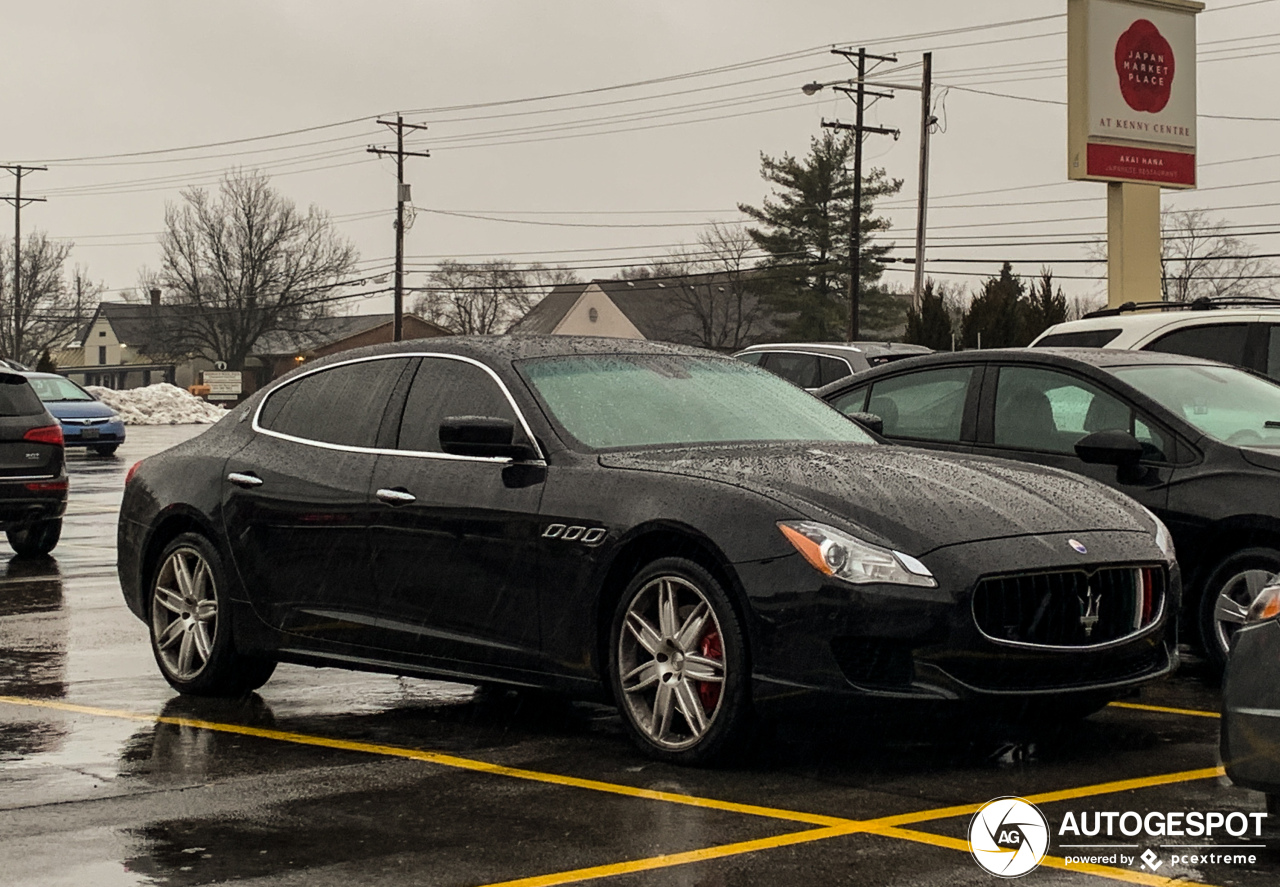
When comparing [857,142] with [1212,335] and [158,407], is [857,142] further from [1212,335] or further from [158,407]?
[1212,335]

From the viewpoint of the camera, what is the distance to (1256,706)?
511cm

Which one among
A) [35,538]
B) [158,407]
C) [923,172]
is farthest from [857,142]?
[35,538]

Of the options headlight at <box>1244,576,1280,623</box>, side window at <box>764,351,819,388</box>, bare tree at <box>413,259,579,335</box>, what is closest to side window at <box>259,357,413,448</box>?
headlight at <box>1244,576,1280,623</box>

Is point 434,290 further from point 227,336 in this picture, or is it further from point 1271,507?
point 1271,507

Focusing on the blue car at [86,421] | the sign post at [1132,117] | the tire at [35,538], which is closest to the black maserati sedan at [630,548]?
the tire at [35,538]

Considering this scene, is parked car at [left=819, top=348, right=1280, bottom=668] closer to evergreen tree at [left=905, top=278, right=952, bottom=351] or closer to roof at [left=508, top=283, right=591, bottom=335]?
evergreen tree at [left=905, top=278, right=952, bottom=351]

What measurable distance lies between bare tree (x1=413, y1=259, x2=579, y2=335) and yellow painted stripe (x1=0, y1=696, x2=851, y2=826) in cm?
9858

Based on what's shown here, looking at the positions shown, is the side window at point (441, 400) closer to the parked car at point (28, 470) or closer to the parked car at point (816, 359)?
the parked car at point (28, 470)

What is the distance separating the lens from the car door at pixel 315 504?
25.9 ft

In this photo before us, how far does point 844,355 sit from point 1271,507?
13.4m

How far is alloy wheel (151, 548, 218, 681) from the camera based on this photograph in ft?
28.1

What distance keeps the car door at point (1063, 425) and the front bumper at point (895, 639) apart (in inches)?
100

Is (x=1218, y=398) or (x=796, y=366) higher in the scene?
(x=796, y=366)

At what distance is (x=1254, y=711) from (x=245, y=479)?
4.75m
